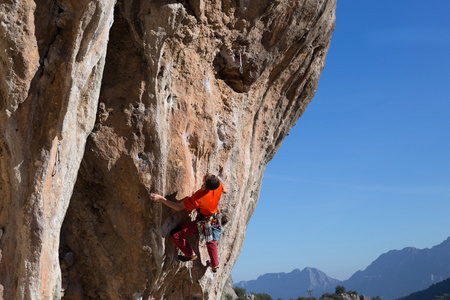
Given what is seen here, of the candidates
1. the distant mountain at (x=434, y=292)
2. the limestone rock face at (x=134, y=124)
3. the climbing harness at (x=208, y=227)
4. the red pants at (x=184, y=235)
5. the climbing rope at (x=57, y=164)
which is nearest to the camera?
the limestone rock face at (x=134, y=124)

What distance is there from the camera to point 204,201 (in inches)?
294

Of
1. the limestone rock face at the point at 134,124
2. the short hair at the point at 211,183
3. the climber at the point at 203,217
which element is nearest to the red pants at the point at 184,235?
the climber at the point at 203,217

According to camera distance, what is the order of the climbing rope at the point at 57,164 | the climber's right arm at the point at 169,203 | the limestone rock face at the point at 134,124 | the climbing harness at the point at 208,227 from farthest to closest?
the climbing harness at the point at 208,227, the climber's right arm at the point at 169,203, the climbing rope at the point at 57,164, the limestone rock face at the point at 134,124

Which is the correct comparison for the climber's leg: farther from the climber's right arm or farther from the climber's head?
the climber's head

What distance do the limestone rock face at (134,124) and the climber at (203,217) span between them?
7.2 inches

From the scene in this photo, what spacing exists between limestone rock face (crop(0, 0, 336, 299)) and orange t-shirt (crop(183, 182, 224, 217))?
13.5 inches

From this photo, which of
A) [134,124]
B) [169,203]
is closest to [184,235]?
[169,203]

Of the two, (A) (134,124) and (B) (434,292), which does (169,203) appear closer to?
(A) (134,124)

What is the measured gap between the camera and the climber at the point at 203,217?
7.39m

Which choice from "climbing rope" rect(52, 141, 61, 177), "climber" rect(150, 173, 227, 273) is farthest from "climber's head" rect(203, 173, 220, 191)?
"climbing rope" rect(52, 141, 61, 177)

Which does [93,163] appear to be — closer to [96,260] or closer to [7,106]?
[96,260]

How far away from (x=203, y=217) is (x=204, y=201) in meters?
0.39

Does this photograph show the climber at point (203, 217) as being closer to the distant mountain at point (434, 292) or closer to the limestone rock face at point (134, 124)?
the limestone rock face at point (134, 124)

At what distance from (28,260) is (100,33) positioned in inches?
102
